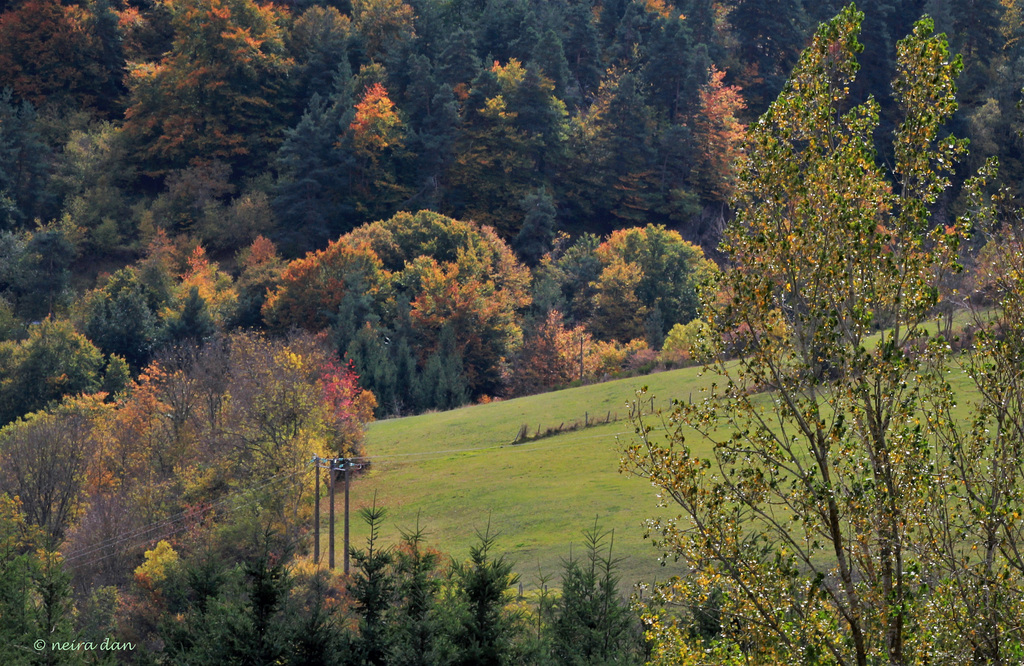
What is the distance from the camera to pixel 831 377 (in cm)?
998

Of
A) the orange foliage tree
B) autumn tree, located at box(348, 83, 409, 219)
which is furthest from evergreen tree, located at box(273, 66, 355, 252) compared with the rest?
the orange foliage tree

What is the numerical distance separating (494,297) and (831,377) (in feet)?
187

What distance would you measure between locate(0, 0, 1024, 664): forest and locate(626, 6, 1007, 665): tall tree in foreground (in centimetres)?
4

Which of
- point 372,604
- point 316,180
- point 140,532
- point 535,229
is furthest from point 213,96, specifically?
point 372,604

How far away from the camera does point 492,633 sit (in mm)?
16266

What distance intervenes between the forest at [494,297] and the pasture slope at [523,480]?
1.88m

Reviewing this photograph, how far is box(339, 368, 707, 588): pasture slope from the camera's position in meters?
31.4

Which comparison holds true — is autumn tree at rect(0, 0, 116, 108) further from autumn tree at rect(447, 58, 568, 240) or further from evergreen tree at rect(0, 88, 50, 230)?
autumn tree at rect(447, 58, 568, 240)

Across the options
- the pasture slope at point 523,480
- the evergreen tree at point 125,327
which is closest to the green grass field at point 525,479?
the pasture slope at point 523,480

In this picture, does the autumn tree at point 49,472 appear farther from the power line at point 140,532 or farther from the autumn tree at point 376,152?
the autumn tree at point 376,152

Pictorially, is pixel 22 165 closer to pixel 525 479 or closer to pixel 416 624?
pixel 525 479

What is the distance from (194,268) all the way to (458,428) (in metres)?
36.5

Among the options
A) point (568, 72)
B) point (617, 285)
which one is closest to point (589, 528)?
point (617, 285)

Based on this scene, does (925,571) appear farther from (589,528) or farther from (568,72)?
(568,72)
